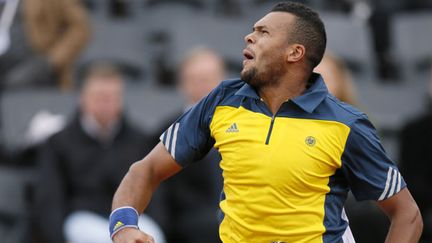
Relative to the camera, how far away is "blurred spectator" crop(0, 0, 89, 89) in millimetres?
8258

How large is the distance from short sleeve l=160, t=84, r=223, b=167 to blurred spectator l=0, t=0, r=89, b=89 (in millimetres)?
4507

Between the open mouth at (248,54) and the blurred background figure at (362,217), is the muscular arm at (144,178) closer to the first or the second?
the open mouth at (248,54)

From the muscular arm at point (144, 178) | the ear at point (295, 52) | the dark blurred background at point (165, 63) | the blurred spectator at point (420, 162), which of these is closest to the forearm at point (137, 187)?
the muscular arm at point (144, 178)

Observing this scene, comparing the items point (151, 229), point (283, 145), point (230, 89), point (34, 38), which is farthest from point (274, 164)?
point (34, 38)

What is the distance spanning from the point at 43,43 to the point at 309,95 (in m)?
4.99

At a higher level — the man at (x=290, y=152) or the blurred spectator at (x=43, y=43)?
the man at (x=290, y=152)

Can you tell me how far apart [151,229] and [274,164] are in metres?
3.25

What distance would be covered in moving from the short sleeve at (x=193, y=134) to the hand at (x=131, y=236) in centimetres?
32

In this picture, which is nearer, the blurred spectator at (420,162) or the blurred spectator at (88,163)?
the blurred spectator at (88,163)

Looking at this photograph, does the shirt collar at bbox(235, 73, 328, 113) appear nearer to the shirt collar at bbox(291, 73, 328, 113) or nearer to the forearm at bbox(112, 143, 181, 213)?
the shirt collar at bbox(291, 73, 328, 113)

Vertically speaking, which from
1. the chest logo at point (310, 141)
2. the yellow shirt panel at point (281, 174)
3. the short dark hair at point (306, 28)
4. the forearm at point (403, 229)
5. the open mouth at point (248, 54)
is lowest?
the forearm at point (403, 229)

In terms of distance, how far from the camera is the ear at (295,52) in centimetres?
366

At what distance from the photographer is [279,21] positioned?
3.66 meters

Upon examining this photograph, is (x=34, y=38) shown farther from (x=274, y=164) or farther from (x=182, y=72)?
(x=274, y=164)
